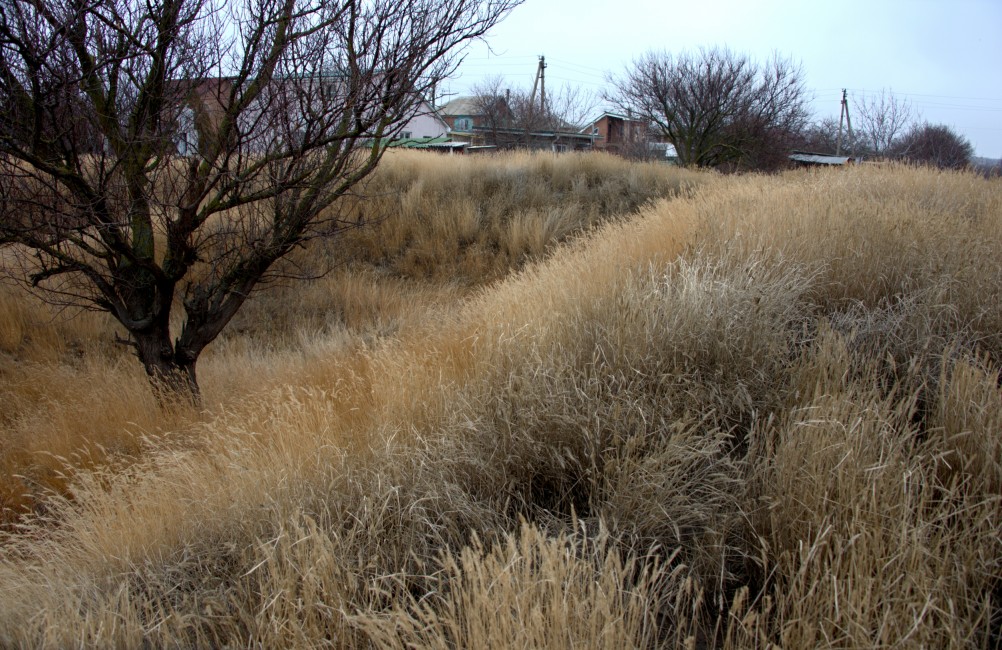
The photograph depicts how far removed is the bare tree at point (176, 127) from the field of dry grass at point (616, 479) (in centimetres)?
128

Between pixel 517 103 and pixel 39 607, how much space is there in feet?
154

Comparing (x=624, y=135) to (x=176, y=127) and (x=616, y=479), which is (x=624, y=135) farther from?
(x=616, y=479)

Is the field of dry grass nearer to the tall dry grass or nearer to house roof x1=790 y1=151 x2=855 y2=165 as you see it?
the tall dry grass

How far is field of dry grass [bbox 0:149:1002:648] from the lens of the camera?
181 centimetres

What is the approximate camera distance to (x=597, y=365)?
324 centimetres

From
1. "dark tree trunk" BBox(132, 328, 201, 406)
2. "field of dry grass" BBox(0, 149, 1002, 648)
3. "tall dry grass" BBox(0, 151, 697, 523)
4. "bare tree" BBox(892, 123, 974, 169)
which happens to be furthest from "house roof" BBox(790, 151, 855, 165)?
"dark tree trunk" BBox(132, 328, 201, 406)

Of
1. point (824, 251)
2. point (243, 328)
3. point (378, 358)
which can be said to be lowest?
point (243, 328)

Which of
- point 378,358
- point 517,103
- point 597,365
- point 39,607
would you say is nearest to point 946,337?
point 597,365

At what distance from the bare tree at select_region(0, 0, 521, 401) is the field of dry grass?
1.28 m

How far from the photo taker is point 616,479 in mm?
2523

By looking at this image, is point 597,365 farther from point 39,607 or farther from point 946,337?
point 39,607

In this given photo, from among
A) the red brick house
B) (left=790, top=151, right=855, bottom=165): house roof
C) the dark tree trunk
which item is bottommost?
the dark tree trunk

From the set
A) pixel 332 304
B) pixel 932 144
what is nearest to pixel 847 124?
pixel 932 144

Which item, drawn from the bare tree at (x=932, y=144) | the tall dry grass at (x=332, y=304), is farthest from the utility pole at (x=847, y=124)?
the tall dry grass at (x=332, y=304)
